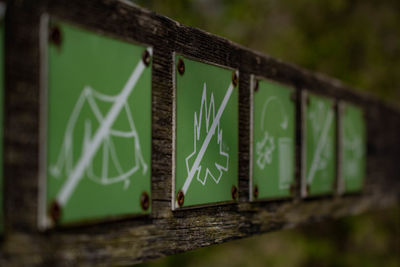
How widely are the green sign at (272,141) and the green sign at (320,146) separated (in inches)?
6.5

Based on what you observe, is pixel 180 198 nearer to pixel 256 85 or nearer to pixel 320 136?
pixel 256 85

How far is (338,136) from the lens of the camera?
2.53m

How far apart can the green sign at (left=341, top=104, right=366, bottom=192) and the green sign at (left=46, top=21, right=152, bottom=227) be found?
159 centimetres

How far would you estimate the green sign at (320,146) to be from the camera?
2.20m

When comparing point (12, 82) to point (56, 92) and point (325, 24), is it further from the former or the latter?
point (325, 24)

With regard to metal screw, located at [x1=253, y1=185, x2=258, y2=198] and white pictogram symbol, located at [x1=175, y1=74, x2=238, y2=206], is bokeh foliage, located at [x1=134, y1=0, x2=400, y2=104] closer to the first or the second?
metal screw, located at [x1=253, y1=185, x2=258, y2=198]

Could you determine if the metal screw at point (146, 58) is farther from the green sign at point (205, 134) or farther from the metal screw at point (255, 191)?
the metal screw at point (255, 191)

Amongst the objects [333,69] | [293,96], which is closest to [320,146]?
[293,96]

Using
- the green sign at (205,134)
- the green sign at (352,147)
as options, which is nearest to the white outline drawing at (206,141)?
the green sign at (205,134)

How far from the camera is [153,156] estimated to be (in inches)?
48.1

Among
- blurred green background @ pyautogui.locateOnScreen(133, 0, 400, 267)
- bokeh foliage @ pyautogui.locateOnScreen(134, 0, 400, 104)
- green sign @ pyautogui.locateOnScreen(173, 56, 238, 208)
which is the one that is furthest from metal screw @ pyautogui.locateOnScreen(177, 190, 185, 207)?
blurred green background @ pyautogui.locateOnScreen(133, 0, 400, 267)

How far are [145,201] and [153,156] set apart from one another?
10 centimetres

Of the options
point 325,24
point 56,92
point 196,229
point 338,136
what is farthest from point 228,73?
point 325,24

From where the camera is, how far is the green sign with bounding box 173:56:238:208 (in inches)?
52.4
